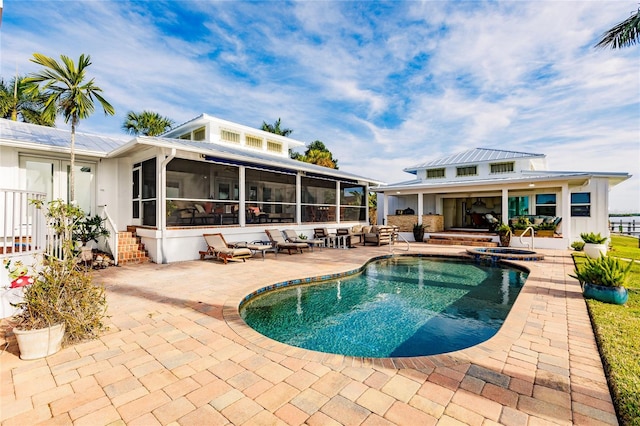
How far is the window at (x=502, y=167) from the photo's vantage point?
1927 cm

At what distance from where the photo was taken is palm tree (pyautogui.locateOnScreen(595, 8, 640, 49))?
9.09m

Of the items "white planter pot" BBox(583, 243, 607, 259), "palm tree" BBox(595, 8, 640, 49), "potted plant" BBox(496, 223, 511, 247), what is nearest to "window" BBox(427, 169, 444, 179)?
"potted plant" BBox(496, 223, 511, 247)

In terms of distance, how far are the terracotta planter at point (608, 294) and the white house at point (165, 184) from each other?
10.3 metres

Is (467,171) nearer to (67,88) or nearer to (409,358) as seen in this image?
(409,358)

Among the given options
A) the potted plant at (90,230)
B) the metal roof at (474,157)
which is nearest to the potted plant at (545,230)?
the metal roof at (474,157)

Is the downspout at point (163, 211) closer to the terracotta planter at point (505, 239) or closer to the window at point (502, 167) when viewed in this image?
the terracotta planter at point (505, 239)

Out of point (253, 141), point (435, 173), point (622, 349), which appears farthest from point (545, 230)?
point (253, 141)

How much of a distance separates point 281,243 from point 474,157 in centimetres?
1695

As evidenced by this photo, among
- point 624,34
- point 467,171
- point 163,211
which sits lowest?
point 163,211

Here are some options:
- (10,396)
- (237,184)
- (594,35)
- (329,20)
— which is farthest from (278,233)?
(594,35)

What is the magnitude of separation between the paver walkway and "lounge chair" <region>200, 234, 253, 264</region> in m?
4.80

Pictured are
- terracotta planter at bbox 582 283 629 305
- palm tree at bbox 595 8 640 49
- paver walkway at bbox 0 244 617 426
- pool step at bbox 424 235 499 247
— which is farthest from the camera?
pool step at bbox 424 235 499 247

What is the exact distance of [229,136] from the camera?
52.7 feet

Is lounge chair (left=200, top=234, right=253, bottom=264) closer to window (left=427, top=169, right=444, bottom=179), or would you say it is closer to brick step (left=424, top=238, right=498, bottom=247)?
brick step (left=424, top=238, right=498, bottom=247)
